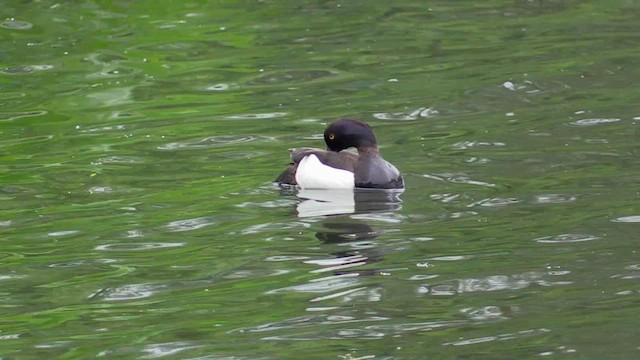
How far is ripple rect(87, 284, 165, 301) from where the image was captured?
10547 millimetres

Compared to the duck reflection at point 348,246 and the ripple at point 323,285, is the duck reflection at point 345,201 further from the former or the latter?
the ripple at point 323,285

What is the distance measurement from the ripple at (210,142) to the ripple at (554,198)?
3.97 m

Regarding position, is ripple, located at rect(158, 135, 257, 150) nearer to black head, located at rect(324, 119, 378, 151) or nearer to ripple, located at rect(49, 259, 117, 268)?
black head, located at rect(324, 119, 378, 151)

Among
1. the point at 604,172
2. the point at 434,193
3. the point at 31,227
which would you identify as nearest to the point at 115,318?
the point at 31,227

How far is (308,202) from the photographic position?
535 inches

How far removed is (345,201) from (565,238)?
2.67 metres

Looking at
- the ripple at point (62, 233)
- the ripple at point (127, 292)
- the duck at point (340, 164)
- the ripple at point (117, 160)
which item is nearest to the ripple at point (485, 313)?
the ripple at point (127, 292)

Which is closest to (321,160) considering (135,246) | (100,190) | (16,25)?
(100,190)

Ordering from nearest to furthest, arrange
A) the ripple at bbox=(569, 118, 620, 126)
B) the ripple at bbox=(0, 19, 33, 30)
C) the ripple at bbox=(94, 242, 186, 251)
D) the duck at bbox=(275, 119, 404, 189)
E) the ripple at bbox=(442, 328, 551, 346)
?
the ripple at bbox=(442, 328, 551, 346) → the ripple at bbox=(94, 242, 186, 251) → the duck at bbox=(275, 119, 404, 189) → the ripple at bbox=(569, 118, 620, 126) → the ripple at bbox=(0, 19, 33, 30)

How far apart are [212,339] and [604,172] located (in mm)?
5116

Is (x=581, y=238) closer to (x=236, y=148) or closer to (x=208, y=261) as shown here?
(x=208, y=261)

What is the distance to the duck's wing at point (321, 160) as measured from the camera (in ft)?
45.8

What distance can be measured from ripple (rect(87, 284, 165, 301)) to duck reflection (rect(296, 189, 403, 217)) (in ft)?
7.96

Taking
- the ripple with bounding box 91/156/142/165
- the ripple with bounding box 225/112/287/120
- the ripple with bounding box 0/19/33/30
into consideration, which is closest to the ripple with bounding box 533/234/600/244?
the ripple with bounding box 91/156/142/165
